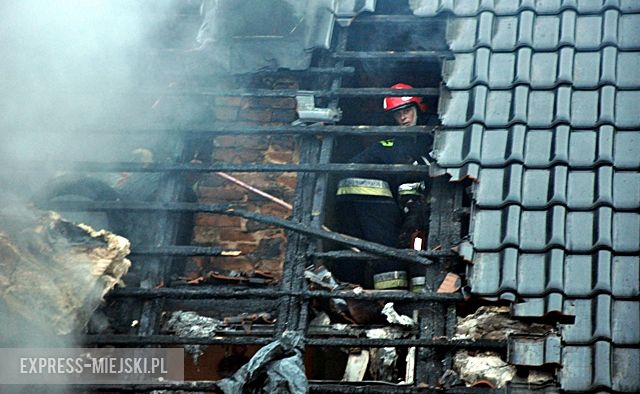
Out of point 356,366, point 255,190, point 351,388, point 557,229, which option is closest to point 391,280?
point 356,366

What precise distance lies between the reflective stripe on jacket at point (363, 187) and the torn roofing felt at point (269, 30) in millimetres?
962

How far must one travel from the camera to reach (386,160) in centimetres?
763

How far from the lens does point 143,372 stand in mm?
6707

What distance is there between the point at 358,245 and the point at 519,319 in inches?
44.2

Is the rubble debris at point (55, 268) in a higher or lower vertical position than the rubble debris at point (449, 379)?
higher

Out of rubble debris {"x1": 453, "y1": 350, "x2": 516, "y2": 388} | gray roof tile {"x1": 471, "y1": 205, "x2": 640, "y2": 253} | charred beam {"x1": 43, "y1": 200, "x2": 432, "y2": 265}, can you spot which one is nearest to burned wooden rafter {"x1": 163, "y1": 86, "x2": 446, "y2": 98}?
charred beam {"x1": 43, "y1": 200, "x2": 432, "y2": 265}

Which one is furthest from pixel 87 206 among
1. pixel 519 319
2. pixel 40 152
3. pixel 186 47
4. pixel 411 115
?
pixel 519 319

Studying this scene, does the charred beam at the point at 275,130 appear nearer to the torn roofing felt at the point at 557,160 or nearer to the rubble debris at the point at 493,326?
the torn roofing felt at the point at 557,160

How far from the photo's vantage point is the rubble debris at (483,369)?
6340 millimetres

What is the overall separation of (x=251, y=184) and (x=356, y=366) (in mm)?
1840

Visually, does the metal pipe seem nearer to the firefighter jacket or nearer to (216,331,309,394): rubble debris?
the firefighter jacket

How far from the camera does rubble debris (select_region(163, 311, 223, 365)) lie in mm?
6953

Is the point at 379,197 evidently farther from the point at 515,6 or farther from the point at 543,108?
the point at 515,6

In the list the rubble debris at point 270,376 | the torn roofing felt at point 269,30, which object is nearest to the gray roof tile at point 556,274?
the rubble debris at point 270,376
